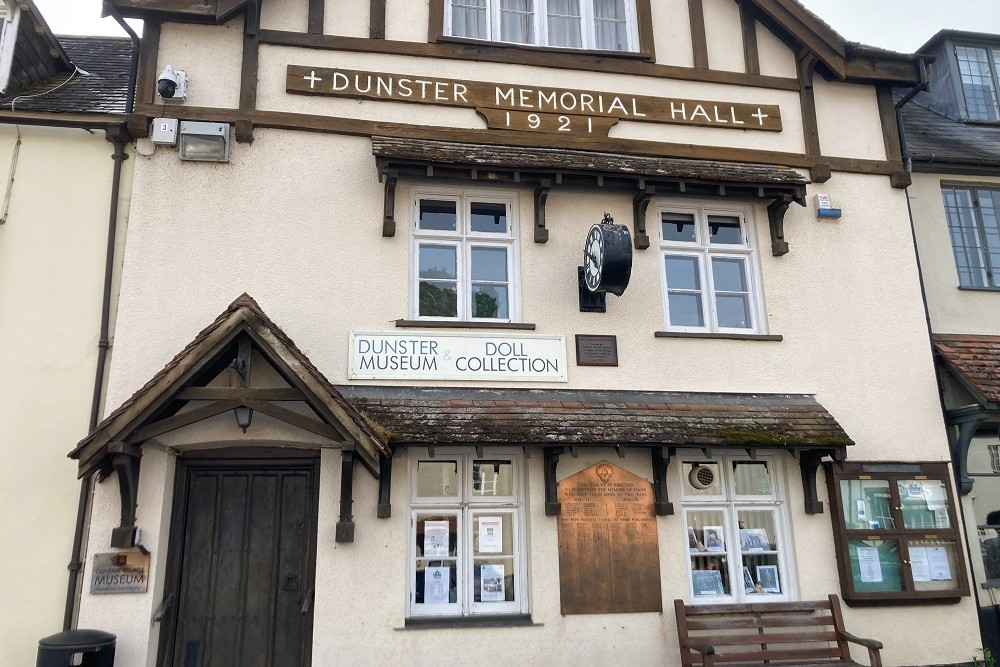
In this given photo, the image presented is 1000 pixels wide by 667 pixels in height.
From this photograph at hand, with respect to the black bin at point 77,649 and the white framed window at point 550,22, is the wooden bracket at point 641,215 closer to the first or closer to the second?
the white framed window at point 550,22

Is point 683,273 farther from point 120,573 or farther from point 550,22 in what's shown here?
point 120,573

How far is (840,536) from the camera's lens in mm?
7891

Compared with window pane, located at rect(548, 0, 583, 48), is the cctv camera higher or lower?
lower

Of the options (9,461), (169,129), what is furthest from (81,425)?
(169,129)

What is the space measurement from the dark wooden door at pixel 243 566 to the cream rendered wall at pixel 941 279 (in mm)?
7799

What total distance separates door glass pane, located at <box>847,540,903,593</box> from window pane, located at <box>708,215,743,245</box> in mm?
3604

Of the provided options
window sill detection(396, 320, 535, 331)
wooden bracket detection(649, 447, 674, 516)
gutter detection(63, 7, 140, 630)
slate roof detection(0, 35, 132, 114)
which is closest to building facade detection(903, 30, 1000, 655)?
wooden bracket detection(649, 447, 674, 516)

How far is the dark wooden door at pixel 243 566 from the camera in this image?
6.97m

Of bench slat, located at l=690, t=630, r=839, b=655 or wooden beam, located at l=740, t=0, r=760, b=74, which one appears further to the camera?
wooden beam, located at l=740, t=0, r=760, b=74

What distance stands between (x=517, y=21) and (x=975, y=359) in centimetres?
676

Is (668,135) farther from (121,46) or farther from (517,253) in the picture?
(121,46)

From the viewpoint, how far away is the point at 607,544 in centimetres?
757

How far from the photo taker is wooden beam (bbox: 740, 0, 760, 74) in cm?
937

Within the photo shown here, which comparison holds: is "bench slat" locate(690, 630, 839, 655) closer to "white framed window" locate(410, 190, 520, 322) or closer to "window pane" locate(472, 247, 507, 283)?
"white framed window" locate(410, 190, 520, 322)
